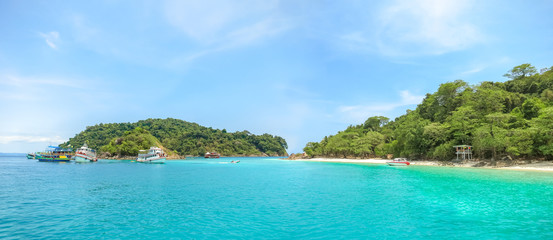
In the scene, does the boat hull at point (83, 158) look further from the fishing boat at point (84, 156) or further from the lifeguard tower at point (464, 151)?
the lifeguard tower at point (464, 151)

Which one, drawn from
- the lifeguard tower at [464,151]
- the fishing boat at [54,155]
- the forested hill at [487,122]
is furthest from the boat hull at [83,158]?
the lifeguard tower at [464,151]

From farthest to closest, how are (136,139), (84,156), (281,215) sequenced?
(136,139) < (84,156) < (281,215)

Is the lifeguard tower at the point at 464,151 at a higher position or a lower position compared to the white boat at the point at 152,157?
higher

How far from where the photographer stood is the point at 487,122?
186 ft

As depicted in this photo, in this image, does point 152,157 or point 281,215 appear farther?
point 152,157

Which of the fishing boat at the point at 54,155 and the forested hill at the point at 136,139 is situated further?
the forested hill at the point at 136,139

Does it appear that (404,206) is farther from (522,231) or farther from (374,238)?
(374,238)

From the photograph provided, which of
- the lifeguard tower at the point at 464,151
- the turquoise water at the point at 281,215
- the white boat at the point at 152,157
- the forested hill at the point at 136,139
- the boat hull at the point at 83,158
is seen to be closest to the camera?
the turquoise water at the point at 281,215

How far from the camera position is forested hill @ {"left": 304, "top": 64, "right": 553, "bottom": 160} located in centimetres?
4625

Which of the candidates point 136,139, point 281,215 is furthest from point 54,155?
point 281,215

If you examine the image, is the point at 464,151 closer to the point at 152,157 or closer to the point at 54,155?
the point at 152,157

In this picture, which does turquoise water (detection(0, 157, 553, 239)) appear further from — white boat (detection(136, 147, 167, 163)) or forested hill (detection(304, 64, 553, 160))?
white boat (detection(136, 147, 167, 163))

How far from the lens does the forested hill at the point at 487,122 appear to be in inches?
1821

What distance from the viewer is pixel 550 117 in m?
43.7
